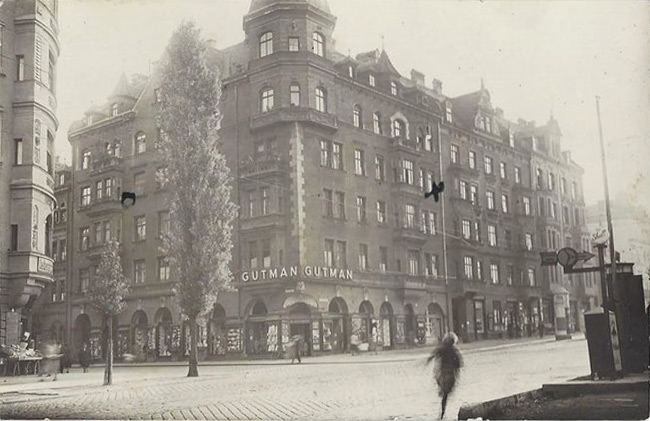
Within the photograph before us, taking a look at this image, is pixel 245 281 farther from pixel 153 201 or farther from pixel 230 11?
pixel 230 11

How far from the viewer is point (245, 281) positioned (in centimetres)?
861

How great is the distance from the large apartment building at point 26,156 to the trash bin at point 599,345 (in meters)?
6.54

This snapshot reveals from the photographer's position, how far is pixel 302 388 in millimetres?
7566

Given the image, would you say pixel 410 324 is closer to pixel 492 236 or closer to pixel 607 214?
pixel 492 236

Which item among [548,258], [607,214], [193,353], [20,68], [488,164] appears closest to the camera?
[607,214]

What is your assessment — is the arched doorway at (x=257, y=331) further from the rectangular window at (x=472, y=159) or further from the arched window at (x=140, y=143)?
the rectangular window at (x=472, y=159)

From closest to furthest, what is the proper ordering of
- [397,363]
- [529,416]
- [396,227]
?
[529,416] → [397,363] → [396,227]

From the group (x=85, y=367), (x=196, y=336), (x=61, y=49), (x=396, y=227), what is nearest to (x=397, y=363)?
(x=396, y=227)

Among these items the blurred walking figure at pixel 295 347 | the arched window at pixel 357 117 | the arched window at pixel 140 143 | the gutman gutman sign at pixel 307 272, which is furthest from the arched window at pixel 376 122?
the arched window at pixel 140 143

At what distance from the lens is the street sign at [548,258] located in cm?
703

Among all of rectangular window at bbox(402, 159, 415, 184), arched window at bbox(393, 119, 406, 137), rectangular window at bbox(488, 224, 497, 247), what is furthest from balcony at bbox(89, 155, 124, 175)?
rectangular window at bbox(488, 224, 497, 247)

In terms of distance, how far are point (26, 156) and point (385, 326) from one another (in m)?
5.30

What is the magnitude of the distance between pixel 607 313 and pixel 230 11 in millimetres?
5183

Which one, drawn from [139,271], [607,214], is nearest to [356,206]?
[607,214]
